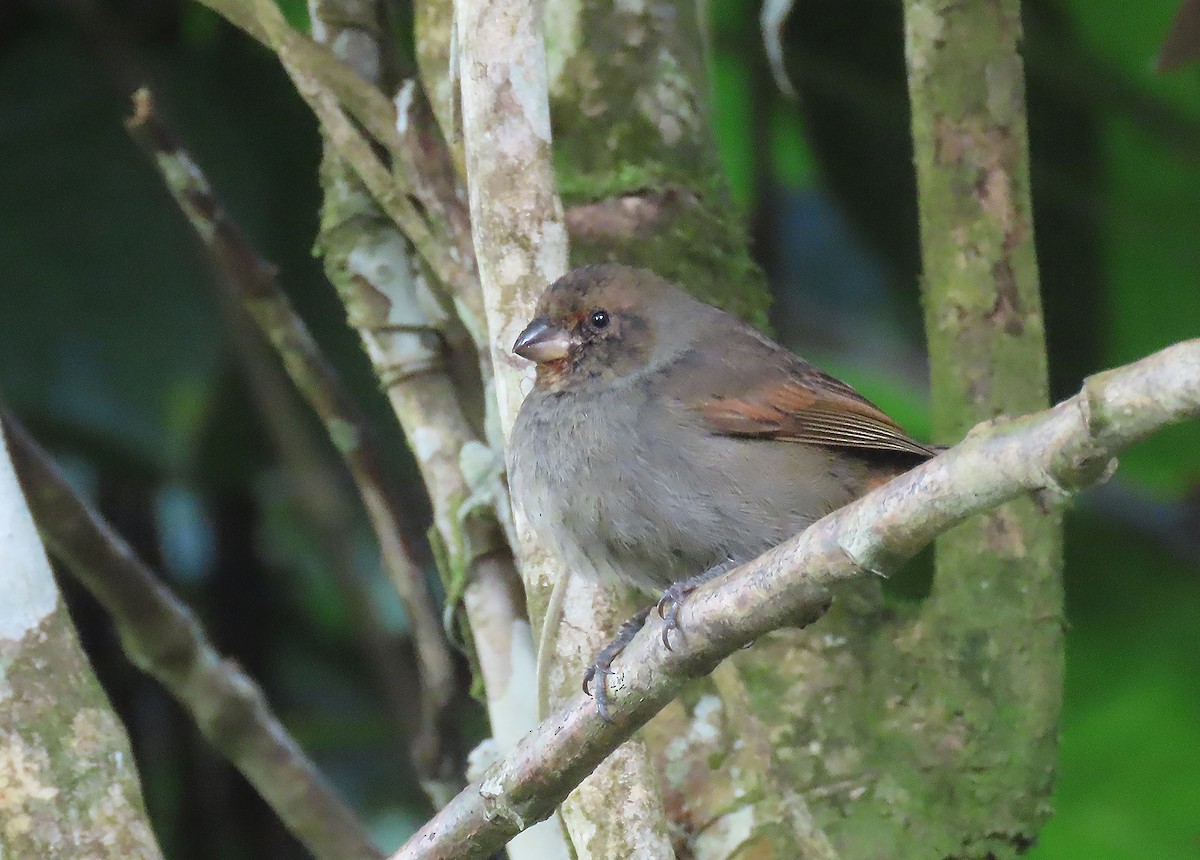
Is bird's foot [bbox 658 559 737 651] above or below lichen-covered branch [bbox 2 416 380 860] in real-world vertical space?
above

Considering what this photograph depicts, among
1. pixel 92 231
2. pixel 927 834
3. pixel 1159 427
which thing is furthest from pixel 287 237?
pixel 1159 427

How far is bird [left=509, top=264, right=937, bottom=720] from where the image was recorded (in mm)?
2752

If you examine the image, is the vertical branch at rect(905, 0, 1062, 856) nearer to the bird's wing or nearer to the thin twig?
the bird's wing

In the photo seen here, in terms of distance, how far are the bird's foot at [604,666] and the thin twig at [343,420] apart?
3.25 feet

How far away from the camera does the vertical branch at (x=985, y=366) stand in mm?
3129

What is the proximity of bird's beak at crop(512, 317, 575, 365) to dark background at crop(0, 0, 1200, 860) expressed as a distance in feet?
4.97

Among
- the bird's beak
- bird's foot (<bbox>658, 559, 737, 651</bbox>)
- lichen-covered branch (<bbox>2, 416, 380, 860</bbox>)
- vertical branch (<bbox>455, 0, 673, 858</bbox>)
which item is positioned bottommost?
lichen-covered branch (<bbox>2, 416, 380, 860</bbox>)

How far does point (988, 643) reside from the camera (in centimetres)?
318

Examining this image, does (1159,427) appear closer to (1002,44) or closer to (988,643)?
(988,643)

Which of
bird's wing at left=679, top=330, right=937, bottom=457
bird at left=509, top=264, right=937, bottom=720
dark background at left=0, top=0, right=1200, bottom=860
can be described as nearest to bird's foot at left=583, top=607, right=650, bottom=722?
bird at left=509, top=264, right=937, bottom=720

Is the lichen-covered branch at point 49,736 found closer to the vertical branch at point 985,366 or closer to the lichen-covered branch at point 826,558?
the lichen-covered branch at point 826,558

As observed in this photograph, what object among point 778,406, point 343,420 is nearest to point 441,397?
point 343,420

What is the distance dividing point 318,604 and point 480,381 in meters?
A: 1.81

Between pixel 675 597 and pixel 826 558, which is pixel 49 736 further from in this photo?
pixel 826 558
